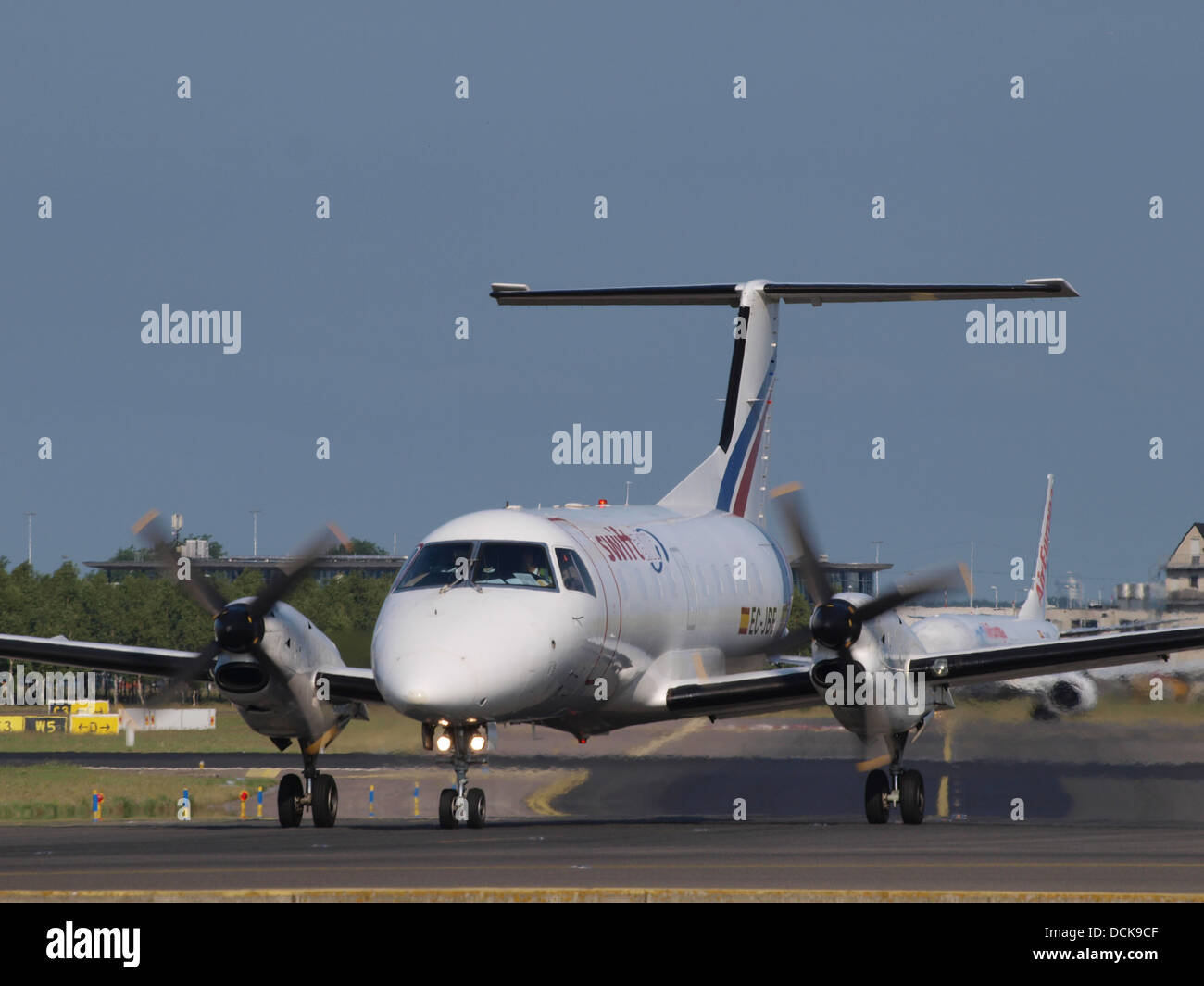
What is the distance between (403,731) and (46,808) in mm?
15159

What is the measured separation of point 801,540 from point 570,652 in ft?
13.0

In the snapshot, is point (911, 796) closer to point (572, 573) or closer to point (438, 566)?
point (572, 573)

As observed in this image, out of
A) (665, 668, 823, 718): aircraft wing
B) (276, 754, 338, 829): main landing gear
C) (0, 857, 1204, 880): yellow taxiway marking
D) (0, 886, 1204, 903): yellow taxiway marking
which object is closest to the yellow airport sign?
(276, 754, 338, 829): main landing gear

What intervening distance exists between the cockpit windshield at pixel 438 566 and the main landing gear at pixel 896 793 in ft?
19.7

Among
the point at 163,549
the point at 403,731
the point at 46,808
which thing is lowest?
the point at 46,808

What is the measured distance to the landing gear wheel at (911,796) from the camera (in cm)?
2233
